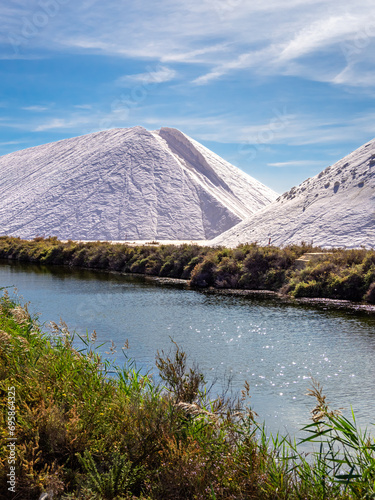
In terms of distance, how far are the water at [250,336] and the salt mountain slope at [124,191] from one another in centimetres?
6398

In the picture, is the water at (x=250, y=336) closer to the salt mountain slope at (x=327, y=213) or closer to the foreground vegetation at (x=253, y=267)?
the foreground vegetation at (x=253, y=267)

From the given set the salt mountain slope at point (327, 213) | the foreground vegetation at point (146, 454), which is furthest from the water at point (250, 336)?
the salt mountain slope at point (327, 213)

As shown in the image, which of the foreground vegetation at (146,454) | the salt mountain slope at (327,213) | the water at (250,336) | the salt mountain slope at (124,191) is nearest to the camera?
the foreground vegetation at (146,454)

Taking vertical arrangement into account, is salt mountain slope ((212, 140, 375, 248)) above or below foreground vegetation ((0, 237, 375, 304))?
above

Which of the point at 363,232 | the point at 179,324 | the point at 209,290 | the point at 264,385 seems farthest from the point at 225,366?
the point at 363,232

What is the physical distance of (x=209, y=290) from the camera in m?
28.7

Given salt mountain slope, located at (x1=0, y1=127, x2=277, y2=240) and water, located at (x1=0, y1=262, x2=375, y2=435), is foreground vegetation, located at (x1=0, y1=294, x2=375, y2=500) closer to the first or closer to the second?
water, located at (x1=0, y1=262, x2=375, y2=435)

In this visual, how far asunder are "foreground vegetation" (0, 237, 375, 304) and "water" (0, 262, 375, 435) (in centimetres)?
358

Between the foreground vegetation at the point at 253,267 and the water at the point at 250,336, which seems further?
the foreground vegetation at the point at 253,267

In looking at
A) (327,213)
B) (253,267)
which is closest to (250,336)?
(253,267)

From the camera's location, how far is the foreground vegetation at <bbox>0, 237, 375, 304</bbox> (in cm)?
2580

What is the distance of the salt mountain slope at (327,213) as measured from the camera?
42.6 metres

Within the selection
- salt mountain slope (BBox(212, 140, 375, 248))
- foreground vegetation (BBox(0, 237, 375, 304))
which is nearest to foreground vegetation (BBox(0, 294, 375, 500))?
foreground vegetation (BBox(0, 237, 375, 304))

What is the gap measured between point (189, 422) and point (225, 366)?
7.58 meters
